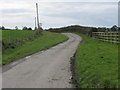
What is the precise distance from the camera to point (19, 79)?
12195 millimetres

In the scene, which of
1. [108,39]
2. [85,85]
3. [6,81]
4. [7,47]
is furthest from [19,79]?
[108,39]

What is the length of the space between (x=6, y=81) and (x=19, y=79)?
59 centimetres

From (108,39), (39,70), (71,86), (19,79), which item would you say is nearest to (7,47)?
(108,39)

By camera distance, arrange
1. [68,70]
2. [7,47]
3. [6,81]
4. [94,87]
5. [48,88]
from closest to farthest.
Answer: [94,87]
[48,88]
[6,81]
[68,70]
[7,47]

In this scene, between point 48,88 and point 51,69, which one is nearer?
point 48,88

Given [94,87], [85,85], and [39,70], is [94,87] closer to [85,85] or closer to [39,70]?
[85,85]

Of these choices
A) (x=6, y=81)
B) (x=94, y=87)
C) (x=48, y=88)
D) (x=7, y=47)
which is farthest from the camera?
(x=7, y=47)

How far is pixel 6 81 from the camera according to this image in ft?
39.0

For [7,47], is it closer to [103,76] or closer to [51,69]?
[51,69]

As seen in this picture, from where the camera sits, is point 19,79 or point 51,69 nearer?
point 19,79

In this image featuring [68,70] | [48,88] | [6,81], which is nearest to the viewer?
[48,88]

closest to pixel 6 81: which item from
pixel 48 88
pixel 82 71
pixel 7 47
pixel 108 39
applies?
pixel 48 88

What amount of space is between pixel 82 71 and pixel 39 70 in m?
2.84

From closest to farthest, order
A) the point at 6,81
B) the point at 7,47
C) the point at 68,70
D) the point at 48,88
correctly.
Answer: the point at 48,88
the point at 6,81
the point at 68,70
the point at 7,47
